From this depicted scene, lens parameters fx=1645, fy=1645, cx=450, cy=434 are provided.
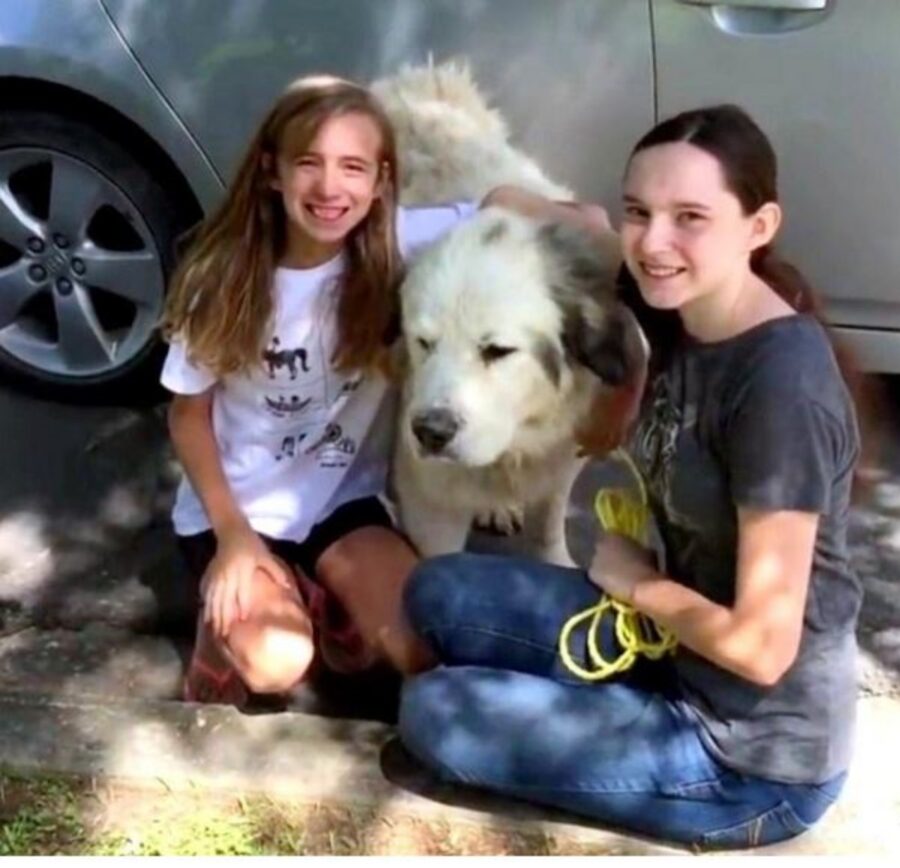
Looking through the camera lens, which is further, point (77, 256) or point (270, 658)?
point (77, 256)

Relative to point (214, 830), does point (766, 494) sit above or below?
above

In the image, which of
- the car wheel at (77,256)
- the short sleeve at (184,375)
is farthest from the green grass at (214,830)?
the car wheel at (77,256)

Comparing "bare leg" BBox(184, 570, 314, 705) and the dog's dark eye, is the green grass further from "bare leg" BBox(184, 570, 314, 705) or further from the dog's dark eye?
the dog's dark eye

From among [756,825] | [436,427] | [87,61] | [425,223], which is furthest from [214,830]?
[87,61]

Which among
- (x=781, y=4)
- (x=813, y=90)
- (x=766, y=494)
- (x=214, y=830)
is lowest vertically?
(x=214, y=830)

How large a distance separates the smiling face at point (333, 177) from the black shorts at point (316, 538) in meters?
0.62

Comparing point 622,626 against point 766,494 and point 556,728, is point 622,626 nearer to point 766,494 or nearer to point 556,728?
point 556,728

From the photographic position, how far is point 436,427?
3086mm

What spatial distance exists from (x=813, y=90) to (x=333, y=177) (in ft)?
4.81

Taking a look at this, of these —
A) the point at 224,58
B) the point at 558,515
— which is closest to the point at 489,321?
the point at 558,515

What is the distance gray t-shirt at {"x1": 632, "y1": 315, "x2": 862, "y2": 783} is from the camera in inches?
101

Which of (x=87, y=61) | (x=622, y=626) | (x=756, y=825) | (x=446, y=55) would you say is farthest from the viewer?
(x=87, y=61)

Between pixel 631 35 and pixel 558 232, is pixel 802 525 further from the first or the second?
pixel 631 35

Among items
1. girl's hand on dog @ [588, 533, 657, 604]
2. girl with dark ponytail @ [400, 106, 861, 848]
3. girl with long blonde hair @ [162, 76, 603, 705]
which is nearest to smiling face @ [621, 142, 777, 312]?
girl with dark ponytail @ [400, 106, 861, 848]
